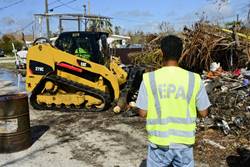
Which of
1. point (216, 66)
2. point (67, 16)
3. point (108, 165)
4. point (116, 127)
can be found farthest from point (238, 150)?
point (67, 16)

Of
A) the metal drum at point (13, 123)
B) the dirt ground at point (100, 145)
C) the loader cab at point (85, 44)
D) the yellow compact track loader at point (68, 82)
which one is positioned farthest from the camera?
the loader cab at point (85, 44)

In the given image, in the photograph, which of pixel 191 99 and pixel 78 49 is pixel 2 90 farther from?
pixel 191 99

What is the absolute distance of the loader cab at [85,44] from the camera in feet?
38.4

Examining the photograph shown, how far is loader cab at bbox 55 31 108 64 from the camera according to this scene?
11.7 meters

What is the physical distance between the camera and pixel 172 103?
134 inches

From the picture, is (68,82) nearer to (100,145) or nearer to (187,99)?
(100,145)

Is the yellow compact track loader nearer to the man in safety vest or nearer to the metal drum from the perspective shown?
the metal drum

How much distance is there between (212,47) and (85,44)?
4.07 m

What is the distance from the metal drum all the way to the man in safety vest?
428 cm

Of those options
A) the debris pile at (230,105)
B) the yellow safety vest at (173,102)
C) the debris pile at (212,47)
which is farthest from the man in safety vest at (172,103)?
the debris pile at (212,47)

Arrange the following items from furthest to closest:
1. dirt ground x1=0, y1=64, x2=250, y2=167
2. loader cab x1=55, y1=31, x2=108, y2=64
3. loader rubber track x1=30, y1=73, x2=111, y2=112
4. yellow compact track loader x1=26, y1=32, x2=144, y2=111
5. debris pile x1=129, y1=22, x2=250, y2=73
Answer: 1. debris pile x1=129, y1=22, x2=250, y2=73
2. loader cab x1=55, y1=31, x2=108, y2=64
3. yellow compact track loader x1=26, y1=32, x2=144, y2=111
4. loader rubber track x1=30, y1=73, x2=111, y2=112
5. dirt ground x1=0, y1=64, x2=250, y2=167

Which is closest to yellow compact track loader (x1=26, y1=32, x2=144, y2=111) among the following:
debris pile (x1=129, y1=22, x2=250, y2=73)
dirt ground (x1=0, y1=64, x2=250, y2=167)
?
dirt ground (x1=0, y1=64, x2=250, y2=167)

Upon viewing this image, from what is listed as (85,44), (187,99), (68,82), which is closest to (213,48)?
(85,44)

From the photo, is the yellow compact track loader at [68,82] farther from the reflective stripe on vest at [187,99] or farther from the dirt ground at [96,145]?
the reflective stripe on vest at [187,99]
